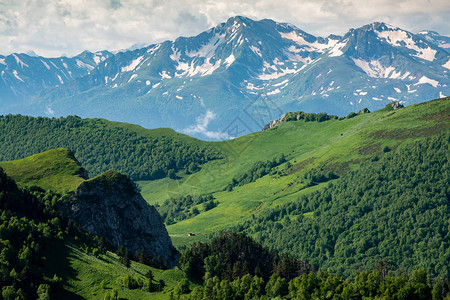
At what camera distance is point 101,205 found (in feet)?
538

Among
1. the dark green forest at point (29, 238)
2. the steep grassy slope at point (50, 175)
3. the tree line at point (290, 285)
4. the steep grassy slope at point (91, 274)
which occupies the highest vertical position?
the steep grassy slope at point (50, 175)

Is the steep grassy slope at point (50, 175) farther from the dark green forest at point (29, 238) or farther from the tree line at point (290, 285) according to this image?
the tree line at point (290, 285)

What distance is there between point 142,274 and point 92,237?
967 inches

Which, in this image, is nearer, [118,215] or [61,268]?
[61,268]

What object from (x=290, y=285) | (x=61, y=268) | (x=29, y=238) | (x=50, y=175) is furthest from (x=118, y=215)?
(x=290, y=285)

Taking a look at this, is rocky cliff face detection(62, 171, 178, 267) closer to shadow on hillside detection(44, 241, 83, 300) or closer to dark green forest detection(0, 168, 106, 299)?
dark green forest detection(0, 168, 106, 299)

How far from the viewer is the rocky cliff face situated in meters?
158

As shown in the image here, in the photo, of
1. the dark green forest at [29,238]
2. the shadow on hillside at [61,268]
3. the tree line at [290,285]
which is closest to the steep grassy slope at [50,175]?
the dark green forest at [29,238]

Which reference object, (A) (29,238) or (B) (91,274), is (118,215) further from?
(A) (29,238)

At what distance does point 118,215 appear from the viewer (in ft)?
554

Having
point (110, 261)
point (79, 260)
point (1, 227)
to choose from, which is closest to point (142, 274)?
point (110, 261)

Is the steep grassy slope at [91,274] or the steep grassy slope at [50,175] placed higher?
the steep grassy slope at [50,175]

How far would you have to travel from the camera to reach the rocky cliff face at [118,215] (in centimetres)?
15850

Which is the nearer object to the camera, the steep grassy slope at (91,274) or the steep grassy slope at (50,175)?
the steep grassy slope at (91,274)
